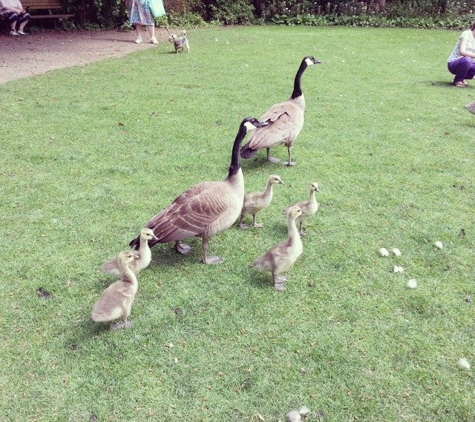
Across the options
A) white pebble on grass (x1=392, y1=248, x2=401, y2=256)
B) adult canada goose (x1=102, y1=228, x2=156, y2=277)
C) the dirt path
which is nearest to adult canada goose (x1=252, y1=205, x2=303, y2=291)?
adult canada goose (x1=102, y1=228, x2=156, y2=277)

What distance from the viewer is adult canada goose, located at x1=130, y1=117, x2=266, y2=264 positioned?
14.3 ft

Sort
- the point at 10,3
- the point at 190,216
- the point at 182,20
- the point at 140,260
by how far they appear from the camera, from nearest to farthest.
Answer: the point at 140,260 < the point at 190,216 < the point at 10,3 < the point at 182,20

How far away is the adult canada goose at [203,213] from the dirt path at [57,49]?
8856mm

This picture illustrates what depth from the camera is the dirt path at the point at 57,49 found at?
12236 mm

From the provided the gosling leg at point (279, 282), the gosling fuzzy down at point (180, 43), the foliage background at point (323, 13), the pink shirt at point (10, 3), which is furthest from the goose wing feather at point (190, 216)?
the foliage background at point (323, 13)

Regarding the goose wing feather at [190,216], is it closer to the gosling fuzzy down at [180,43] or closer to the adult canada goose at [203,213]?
the adult canada goose at [203,213]

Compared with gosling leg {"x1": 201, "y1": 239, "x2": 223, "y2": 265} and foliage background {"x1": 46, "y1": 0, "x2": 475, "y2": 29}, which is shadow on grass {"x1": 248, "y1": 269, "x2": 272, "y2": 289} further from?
foliage background {"x1": 46, "y1": 0, "x2": 475, "y2": 29}

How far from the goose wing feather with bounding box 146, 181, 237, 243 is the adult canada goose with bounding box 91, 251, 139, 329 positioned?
1.59 feet

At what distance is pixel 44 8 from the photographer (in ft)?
58.0

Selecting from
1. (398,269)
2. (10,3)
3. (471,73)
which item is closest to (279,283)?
(398,269)

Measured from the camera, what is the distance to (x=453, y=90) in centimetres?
1084

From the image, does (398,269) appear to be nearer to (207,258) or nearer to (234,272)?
(234,272)

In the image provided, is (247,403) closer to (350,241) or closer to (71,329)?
(71,329)

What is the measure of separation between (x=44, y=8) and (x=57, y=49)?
4.41 meters
